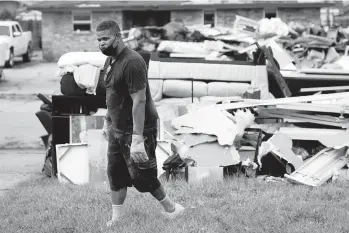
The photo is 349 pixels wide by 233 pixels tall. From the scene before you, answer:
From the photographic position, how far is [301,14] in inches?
1145

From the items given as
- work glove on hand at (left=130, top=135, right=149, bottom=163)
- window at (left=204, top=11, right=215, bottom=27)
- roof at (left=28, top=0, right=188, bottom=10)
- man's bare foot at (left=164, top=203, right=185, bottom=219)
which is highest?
roof at (left=28, top=0, right=188, bottom=10)

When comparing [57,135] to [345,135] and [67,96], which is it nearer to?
[67,96]

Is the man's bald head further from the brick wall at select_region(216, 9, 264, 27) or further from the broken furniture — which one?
the brick wall at select_region(216, 9, 264, 27)

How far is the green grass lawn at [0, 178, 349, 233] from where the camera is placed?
514 cm

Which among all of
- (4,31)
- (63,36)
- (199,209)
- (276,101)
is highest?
(4,31)

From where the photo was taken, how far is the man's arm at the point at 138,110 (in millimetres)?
4895

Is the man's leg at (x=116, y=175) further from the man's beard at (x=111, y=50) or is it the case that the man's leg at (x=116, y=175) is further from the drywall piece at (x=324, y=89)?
the drywall piece at (x=324, y=89)

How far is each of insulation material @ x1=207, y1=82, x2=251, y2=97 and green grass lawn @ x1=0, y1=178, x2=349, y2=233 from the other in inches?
144

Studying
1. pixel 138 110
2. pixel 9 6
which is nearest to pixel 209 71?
pixel 138 110

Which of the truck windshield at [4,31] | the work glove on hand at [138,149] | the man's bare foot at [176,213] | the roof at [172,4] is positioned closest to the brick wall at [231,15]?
the roof at [172,4]

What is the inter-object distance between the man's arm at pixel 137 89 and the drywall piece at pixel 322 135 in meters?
3.40

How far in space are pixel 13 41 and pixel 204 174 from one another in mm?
20590

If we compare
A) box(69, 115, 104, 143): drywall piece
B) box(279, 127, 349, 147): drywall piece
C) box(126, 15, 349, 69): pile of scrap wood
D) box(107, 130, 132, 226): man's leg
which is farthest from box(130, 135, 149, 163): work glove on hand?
box(126, 15, 349, 69): pile of scrap wood

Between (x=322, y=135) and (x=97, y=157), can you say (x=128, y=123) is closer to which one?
(x=97, y=157)
